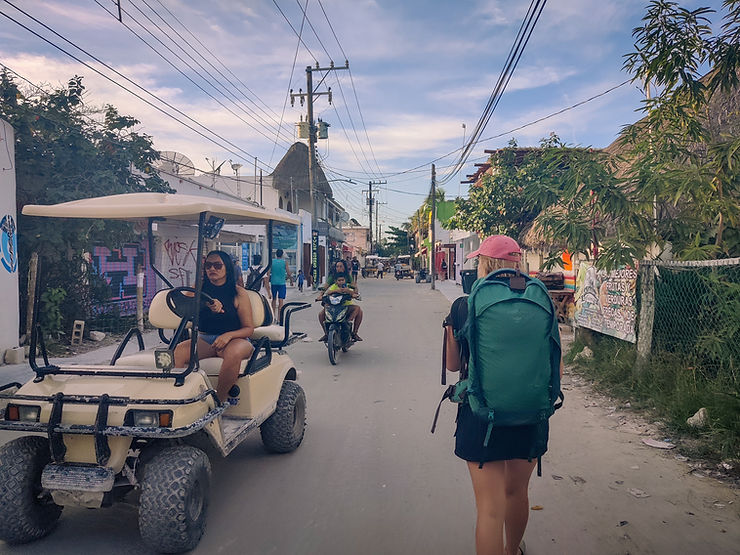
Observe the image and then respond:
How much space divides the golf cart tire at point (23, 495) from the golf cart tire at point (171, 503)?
67cm

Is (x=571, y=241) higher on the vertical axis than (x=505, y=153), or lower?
lower

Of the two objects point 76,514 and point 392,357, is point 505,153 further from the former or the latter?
point 76,514

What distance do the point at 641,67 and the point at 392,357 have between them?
5970 mm

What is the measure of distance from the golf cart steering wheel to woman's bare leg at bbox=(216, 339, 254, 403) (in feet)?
1.47

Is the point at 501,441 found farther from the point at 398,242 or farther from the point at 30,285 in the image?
the point at 398,242

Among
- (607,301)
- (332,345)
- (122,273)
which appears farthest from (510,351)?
(122,273)

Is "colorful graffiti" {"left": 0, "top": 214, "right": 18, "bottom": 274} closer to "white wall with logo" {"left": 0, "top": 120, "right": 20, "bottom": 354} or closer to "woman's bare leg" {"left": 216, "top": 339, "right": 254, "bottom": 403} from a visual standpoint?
"white wall with logo" {"left": 0, "top": 120, "right": 20, "bottom": 354}

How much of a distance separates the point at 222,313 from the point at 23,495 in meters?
1.98

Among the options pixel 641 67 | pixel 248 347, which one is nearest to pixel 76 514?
pixel 248 347

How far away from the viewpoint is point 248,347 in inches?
177

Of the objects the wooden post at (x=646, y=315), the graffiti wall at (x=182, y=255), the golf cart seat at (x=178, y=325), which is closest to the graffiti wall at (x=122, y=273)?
the graffiti wall at (x=182, y=255)

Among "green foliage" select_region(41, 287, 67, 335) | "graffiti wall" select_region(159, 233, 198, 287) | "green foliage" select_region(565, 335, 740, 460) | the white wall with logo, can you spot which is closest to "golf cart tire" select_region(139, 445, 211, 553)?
"graffiti wall" select_region(159, 233, 198, 287)

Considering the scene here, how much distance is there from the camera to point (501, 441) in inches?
108

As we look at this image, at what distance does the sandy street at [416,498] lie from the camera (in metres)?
3.50
